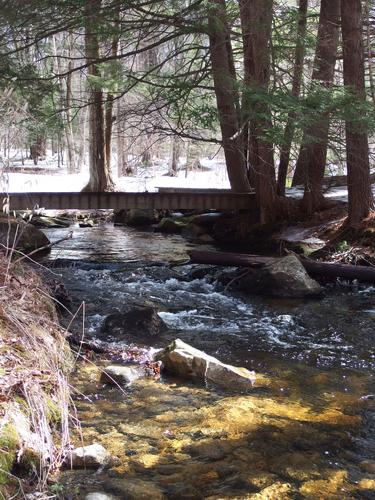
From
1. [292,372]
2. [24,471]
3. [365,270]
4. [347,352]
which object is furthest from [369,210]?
[24,471]

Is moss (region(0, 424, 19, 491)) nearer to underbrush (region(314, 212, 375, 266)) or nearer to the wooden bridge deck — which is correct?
underbrush (region(314, 212, 375, 266))

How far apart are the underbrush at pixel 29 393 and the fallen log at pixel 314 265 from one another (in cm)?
548

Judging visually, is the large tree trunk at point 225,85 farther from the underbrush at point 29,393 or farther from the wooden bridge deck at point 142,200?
the underbrush at point 29,393

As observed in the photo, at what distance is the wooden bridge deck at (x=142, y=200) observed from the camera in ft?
47.2

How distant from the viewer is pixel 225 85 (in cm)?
1145

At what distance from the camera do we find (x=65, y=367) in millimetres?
4934

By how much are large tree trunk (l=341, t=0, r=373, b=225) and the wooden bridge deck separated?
4006 millimetres

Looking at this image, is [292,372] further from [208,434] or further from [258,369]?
[208,434]

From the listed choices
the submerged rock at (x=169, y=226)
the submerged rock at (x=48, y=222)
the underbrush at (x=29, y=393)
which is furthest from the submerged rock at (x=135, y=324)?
the submerged rock at (x=48, y=222)

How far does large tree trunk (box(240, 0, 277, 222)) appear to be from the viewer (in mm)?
9767

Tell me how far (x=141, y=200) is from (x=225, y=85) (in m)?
4.67

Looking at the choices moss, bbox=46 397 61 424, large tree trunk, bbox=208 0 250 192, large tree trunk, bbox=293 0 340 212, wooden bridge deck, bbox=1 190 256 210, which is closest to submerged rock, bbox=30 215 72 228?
wooden bridge deck, bbox=1 190 256 210

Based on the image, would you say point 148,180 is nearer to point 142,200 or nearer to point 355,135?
point 142,200

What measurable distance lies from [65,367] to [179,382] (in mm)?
1070
